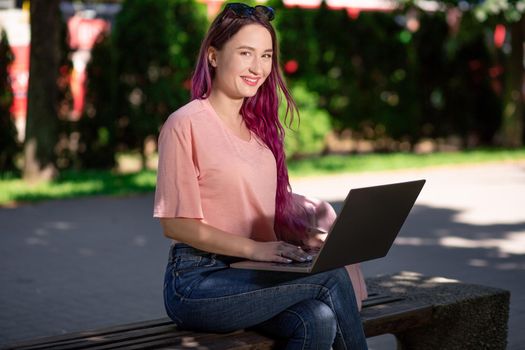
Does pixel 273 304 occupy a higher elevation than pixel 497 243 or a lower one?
higher

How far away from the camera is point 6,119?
13.7 meters

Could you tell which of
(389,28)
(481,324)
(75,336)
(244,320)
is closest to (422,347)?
(481,324)

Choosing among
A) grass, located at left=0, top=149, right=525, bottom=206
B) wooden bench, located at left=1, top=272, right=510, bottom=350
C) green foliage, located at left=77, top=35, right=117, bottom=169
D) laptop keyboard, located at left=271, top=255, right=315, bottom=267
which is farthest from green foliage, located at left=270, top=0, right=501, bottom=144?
laptop keyboard, located at left=271, top=255, right=315, bottom=267

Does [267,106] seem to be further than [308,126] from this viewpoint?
No

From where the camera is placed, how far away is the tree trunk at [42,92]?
12.7 m

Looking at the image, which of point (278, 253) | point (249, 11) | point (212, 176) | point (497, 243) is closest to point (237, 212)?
point (212, 176)

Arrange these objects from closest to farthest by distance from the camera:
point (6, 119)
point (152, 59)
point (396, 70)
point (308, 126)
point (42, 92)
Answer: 1. point (42, 92)
2. point (6, 119)
3. point (152, 59)
4. point (308, 126)
5. point (396, 70)

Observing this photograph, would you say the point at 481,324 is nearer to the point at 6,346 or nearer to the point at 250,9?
the point at 250,9

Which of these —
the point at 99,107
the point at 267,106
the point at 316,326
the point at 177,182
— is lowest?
the point at 99,107

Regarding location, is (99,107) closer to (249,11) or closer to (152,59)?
(152,59)

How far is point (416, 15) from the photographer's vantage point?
1941cm

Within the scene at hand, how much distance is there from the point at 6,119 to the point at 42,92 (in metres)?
1.16

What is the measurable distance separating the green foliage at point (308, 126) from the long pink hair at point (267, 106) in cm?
1256

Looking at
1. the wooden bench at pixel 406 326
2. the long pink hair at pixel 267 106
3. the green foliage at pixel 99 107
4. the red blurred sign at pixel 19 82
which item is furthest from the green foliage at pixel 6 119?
the long pink hair at pixel 267 106
